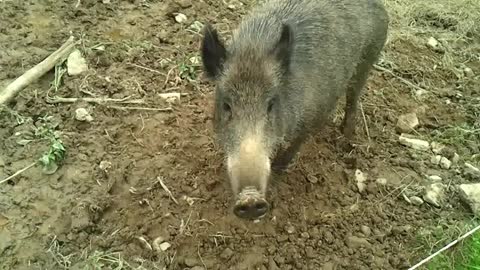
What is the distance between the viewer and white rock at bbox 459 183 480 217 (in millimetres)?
4410

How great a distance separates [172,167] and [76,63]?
139 centimetres

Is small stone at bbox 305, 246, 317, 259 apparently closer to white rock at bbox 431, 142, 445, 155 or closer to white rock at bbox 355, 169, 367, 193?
white rock at bbox 355, 169, 367, 193

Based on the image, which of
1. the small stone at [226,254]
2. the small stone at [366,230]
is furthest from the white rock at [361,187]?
the small stone at [226,254]

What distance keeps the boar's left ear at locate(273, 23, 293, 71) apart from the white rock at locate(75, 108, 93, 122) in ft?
5.68

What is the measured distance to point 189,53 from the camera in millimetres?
5340

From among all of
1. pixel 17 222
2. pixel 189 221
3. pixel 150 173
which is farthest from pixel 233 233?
pixel 17 222

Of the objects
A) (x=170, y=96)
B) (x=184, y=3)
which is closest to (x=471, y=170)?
(x=170, y=96)

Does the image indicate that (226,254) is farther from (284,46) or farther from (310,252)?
(284,46)

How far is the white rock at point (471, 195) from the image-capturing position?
14.5 feet

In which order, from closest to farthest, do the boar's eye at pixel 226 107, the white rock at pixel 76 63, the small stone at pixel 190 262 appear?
the boar's eye at pixel 226 107, the small stone at pixel 190 262, the white rock at pixel 76 63

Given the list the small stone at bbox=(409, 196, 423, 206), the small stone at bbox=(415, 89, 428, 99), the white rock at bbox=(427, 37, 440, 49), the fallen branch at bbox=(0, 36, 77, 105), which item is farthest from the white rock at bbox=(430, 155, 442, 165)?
the fallen branch at bbox=(0, 36, 77, 105)

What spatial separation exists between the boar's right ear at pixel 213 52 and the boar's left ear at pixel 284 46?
339 mm

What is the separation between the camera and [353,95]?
487 cm

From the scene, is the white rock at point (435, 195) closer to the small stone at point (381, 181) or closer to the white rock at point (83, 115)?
the small stone at point (381, 181)
